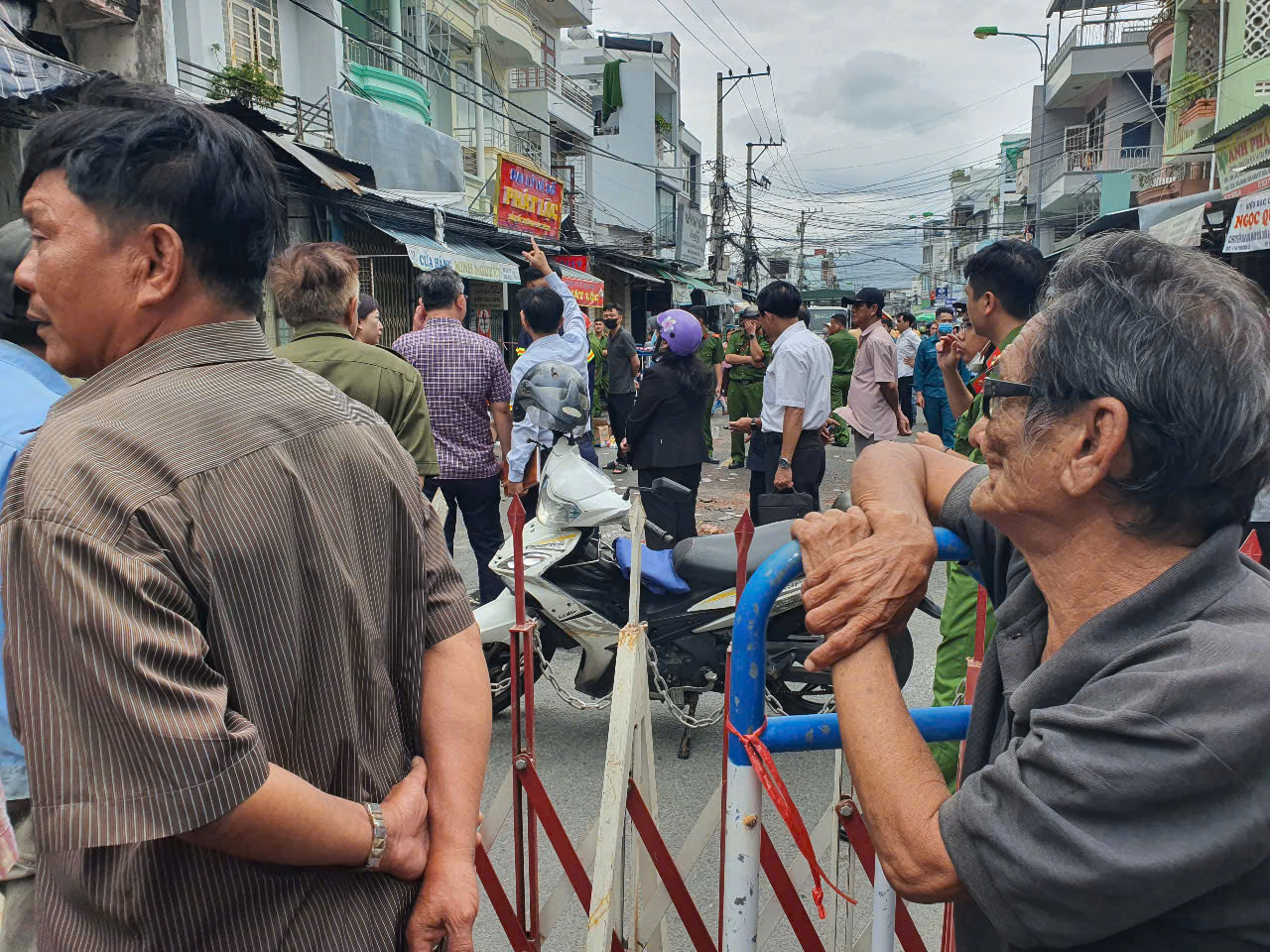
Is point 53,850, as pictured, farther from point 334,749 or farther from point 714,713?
point 714,713

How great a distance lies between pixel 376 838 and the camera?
1.19 meters

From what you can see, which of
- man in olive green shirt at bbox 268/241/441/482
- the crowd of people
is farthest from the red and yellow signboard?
the crowd of people

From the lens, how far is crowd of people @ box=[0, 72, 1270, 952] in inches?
36.3

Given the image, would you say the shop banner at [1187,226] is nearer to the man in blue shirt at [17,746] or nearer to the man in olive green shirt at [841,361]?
the man in olive green shirt at [841,361]

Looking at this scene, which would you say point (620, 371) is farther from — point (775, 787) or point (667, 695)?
point (775, 787)

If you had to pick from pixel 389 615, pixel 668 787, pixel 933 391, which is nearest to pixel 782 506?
pixel 668 787

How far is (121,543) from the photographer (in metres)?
0.97

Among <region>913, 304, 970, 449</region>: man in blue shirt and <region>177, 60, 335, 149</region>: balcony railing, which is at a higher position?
<region>177, 60, 335, 149</region>: balcony railing

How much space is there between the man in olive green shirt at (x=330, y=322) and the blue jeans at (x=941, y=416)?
6547 mm

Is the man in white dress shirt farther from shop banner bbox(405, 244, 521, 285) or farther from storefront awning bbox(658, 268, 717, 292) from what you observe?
storefront awning bbox(658, 268, 717, 292)

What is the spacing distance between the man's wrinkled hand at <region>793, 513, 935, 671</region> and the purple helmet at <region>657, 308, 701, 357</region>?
5.00 meters

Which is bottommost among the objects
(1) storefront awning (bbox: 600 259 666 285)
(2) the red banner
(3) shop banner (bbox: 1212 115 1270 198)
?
(2) the red banner

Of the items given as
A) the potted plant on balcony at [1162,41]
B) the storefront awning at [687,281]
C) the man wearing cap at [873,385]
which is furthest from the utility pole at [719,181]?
the man wearing cap at [873,385]

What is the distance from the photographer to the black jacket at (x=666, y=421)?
623 cm
